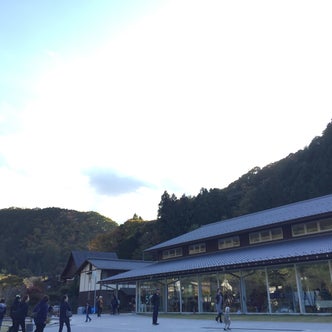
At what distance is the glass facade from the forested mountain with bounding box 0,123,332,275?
93.8ft

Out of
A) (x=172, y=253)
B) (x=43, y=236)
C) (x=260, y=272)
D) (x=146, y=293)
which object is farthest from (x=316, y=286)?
(x=43, y=236)

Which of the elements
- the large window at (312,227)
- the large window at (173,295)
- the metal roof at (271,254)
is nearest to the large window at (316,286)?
the metal roof at (271,254)

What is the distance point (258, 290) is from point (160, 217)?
1565 inches

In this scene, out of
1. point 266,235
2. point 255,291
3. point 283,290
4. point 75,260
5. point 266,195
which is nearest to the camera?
point 283,290

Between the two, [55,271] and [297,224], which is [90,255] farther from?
[297,224]

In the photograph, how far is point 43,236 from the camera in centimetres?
6988

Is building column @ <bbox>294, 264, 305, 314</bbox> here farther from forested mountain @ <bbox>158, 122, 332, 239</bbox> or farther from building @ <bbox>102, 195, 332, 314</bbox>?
forested mountain @ <bbox>158, 122, 332, 239</bbox>

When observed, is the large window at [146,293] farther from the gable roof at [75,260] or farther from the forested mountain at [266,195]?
the forested mountain at [266,195]

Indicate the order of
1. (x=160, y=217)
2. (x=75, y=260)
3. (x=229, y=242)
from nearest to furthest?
(x=229, y=242), (x=75, y=260), (x=160, y=217)

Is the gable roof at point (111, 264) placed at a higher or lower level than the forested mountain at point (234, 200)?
lower

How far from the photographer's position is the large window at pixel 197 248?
28.6 metres

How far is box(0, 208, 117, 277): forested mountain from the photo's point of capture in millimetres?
64062

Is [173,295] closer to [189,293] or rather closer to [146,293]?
[189,293]

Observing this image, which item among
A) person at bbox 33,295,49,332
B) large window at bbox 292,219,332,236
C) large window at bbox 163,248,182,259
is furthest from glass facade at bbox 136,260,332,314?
→ person at bbox 33,295,49,332
